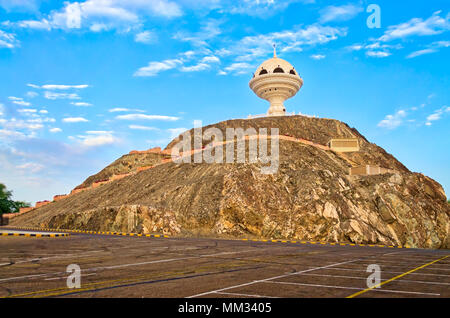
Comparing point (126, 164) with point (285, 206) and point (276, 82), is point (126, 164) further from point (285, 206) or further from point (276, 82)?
point (285, 206)

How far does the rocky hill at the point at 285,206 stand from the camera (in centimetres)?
3500

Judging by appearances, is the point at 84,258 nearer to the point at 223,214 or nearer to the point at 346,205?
the point at 223,214

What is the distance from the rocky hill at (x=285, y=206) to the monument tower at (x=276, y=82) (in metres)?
47.3

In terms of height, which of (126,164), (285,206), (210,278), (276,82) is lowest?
(210,278)

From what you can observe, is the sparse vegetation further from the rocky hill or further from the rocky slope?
the rocky hill

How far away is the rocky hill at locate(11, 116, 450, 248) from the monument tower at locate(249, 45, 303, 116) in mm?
47290

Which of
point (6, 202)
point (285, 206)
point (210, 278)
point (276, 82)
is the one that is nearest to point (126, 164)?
point (6, 202)

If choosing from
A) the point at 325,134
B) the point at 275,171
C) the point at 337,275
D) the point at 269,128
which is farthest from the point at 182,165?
the point at 337,275

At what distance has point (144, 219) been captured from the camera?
3625 cm

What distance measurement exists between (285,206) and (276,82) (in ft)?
212

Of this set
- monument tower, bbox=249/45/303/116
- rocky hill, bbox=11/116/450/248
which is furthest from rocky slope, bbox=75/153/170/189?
rocky hill, bbox=11/116/450/248

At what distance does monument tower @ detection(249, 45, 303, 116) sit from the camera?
96312mm

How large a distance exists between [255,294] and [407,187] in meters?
41.4

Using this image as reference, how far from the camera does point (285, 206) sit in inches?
1452
